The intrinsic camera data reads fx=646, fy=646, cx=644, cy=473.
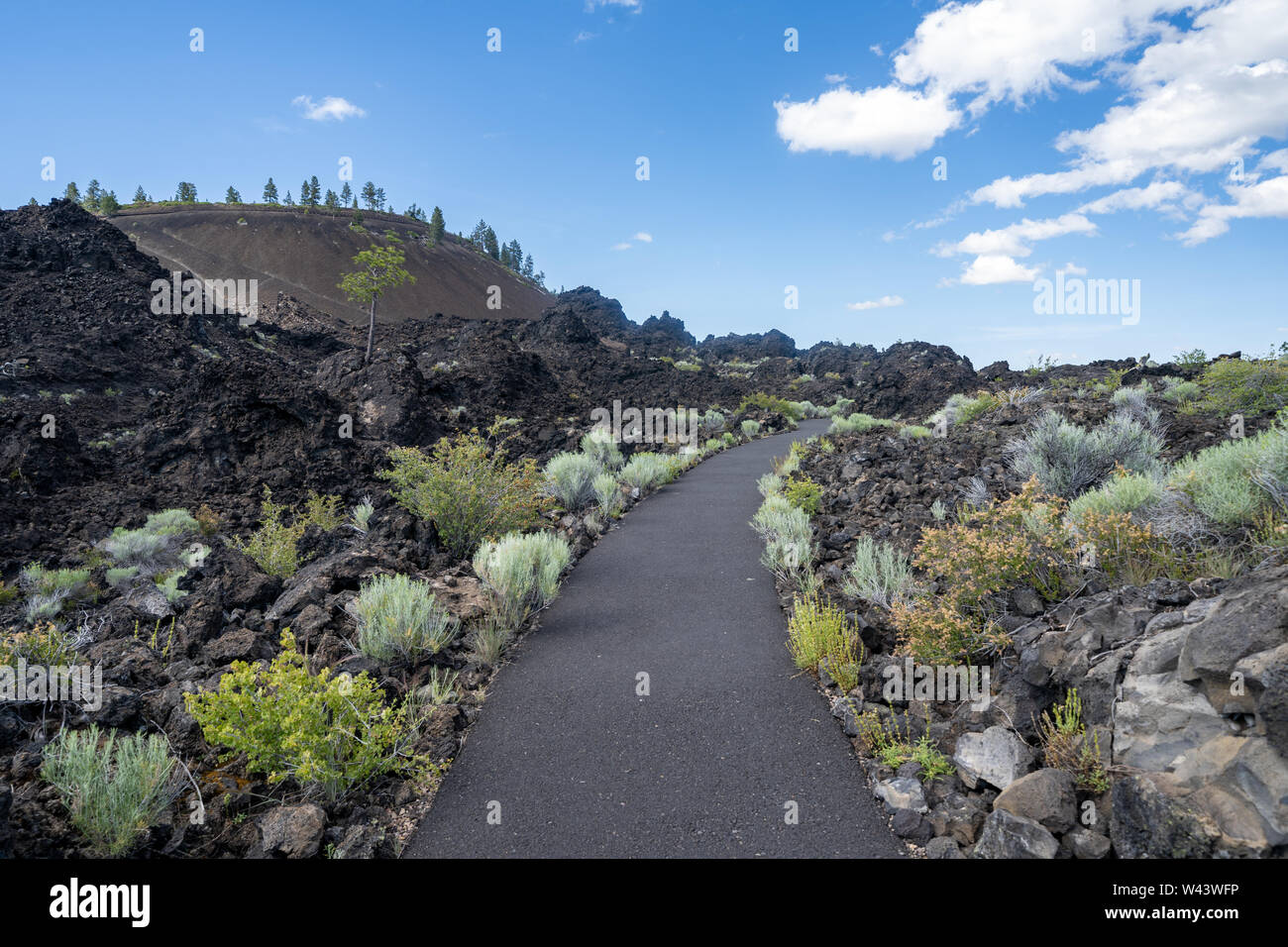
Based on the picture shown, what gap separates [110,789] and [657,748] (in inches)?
116

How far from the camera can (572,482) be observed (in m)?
11.8

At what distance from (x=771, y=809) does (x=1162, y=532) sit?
3.61m

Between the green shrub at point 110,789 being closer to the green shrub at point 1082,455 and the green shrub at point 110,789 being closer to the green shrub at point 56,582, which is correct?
the green shrub at point 56,582

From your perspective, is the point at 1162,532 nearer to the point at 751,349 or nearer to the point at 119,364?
the point at 119,364

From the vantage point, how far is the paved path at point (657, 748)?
344cm

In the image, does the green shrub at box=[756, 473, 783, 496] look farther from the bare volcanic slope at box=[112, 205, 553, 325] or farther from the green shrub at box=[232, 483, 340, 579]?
the bare volcanic slope at box=[112, 205, 553, 325]

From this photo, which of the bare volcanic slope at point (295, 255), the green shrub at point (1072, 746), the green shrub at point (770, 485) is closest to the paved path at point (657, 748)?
the green shrub at point (1072, 746)

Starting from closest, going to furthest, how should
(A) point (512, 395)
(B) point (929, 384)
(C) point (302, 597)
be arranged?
1. (C) point (302, 597)
2. (A) point (512, 395)
3. (B) point (929, 384)

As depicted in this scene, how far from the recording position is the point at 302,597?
6.11 m

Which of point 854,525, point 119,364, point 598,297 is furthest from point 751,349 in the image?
point 854,525

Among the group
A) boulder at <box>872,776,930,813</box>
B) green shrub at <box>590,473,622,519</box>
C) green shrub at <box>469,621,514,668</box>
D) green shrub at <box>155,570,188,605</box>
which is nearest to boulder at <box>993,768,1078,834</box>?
boulder at <box>872,776,930,813</box>

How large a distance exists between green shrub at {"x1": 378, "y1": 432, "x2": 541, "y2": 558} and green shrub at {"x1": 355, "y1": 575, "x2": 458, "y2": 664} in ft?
9.09

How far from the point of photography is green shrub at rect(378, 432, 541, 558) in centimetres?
859

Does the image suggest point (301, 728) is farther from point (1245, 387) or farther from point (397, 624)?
point (1245, 387)
